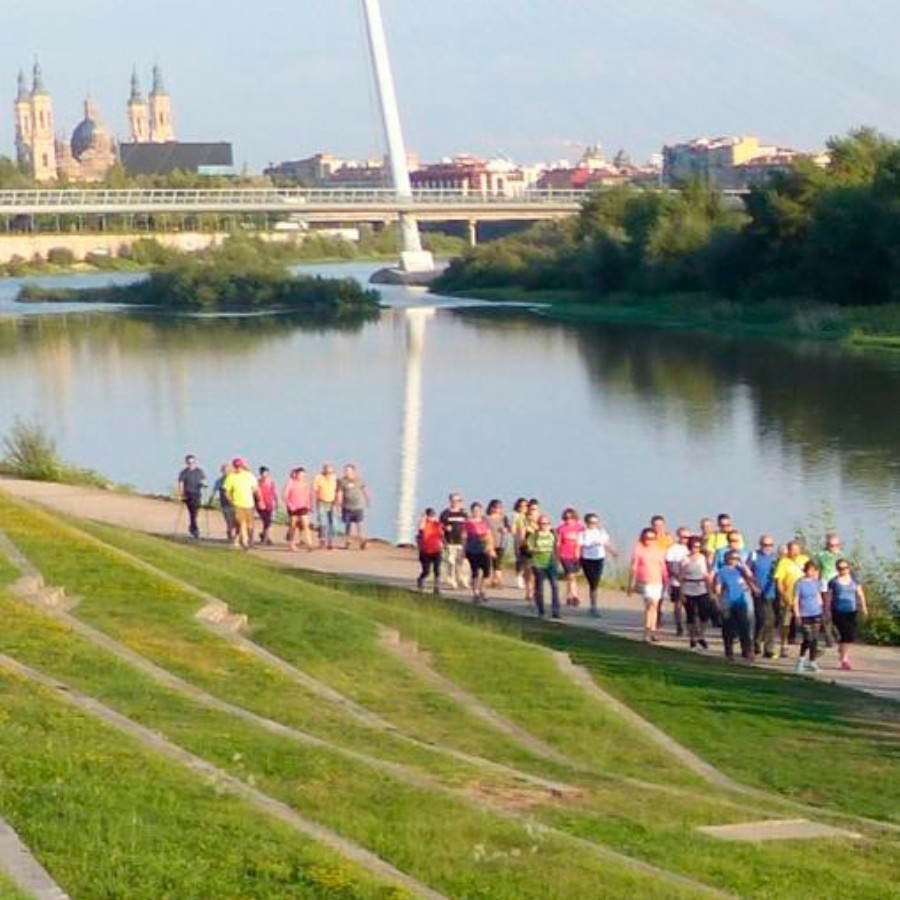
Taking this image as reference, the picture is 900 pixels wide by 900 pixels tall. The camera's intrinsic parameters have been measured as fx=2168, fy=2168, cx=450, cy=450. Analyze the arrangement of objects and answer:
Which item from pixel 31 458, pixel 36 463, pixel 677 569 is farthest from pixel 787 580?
pixel 31 458

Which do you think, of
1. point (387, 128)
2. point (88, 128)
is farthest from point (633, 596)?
point (88, 128)

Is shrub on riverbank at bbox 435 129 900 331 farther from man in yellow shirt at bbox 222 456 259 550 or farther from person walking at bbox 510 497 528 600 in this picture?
person walking at bbox 510 497 528 600

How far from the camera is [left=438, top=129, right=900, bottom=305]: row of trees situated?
53938 millimetres

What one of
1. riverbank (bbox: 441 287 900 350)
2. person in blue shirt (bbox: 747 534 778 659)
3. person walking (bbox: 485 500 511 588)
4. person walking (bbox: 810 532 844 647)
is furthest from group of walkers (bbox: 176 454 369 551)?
riverbank (bbox: 441 287 900 350)

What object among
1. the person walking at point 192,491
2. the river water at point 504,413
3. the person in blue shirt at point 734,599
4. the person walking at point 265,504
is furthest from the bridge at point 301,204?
the person in blue shirt at point 734,599

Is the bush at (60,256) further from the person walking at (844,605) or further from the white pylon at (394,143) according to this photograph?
the person walking at (844,605)

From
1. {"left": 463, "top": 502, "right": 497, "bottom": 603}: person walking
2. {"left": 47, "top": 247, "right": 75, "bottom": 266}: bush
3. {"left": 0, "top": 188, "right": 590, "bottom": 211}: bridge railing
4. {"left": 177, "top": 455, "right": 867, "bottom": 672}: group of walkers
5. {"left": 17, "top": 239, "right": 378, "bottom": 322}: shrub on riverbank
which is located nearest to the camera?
{"left": 177, "top": 455, "right": 867, "bottom": 672}: group of walkers

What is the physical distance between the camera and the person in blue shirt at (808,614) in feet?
42.8

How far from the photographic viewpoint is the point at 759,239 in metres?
58.6

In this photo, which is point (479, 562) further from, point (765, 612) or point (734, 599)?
point (734, 599)

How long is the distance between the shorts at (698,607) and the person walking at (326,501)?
19.2ft

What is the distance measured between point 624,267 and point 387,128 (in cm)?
1959

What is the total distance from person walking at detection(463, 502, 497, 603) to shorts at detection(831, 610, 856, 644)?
354 centimetres

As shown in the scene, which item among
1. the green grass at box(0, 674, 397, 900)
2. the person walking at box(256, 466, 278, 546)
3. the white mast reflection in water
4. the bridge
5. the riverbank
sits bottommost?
the white mast reflection in water
